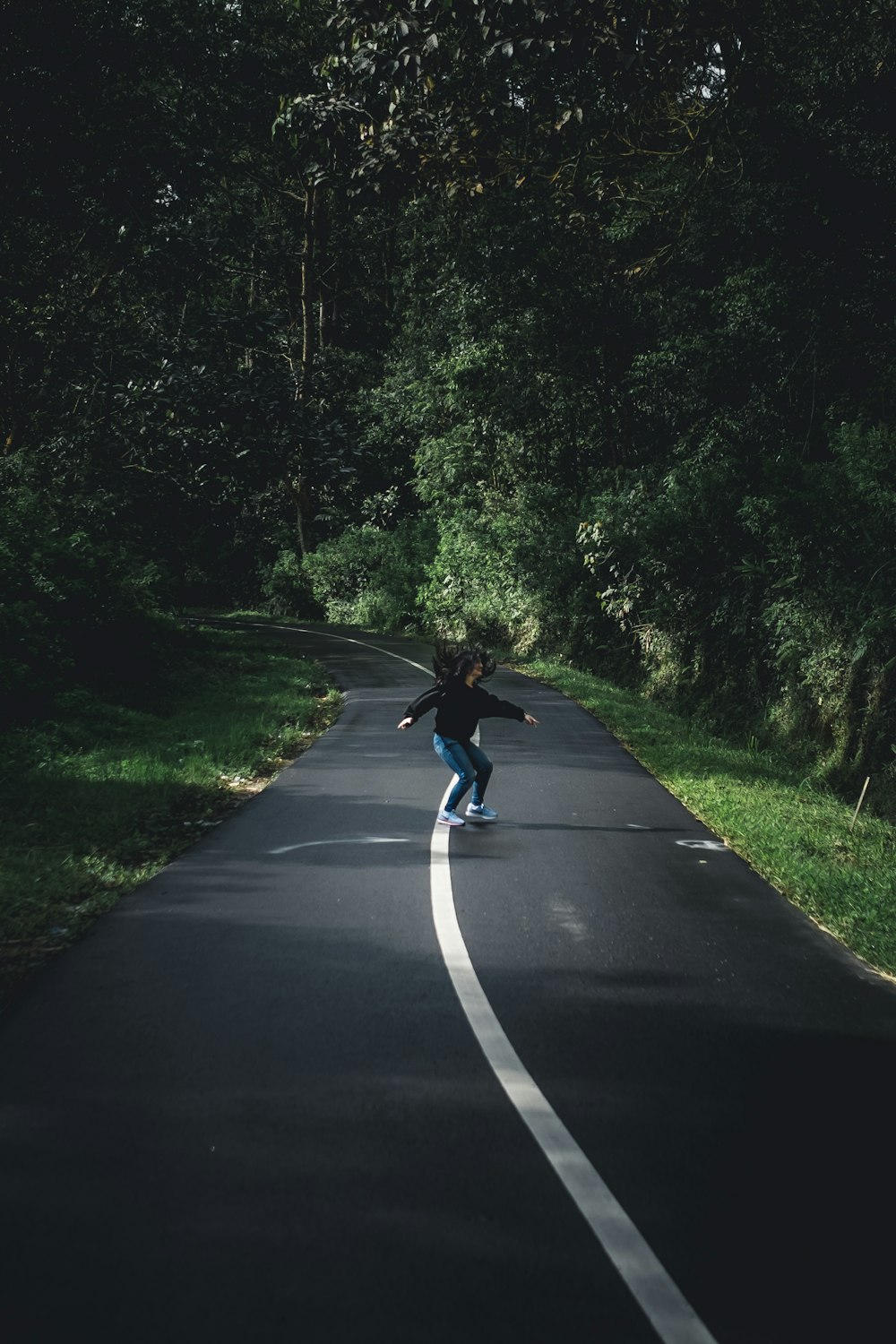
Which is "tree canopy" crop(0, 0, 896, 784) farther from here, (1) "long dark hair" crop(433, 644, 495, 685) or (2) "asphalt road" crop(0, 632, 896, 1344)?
(2) "asphalt road" crop(0, 632, 896, 1344)

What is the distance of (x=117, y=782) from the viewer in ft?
39.7

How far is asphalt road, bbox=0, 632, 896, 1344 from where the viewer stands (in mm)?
3447

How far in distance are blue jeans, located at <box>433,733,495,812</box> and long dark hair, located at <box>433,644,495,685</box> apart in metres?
0.58

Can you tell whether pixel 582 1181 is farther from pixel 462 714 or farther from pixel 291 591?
pixel 291 591

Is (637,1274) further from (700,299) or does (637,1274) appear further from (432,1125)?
(700,299)

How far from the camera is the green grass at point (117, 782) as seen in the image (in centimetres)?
807

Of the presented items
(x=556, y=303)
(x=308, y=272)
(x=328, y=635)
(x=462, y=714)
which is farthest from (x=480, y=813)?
(x=308, y=272)

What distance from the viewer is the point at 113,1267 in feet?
11.7

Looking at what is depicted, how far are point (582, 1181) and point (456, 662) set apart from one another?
7.11 metres

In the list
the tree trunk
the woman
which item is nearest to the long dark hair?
the woman

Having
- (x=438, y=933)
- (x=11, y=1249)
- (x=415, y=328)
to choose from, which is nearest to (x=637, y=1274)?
(x=11, y=1249)

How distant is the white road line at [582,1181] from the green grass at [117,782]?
258cm

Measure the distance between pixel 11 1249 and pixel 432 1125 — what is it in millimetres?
1612

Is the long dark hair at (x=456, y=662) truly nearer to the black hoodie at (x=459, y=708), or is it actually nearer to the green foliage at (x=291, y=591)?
the black hoodie at (x=459, y=708)
